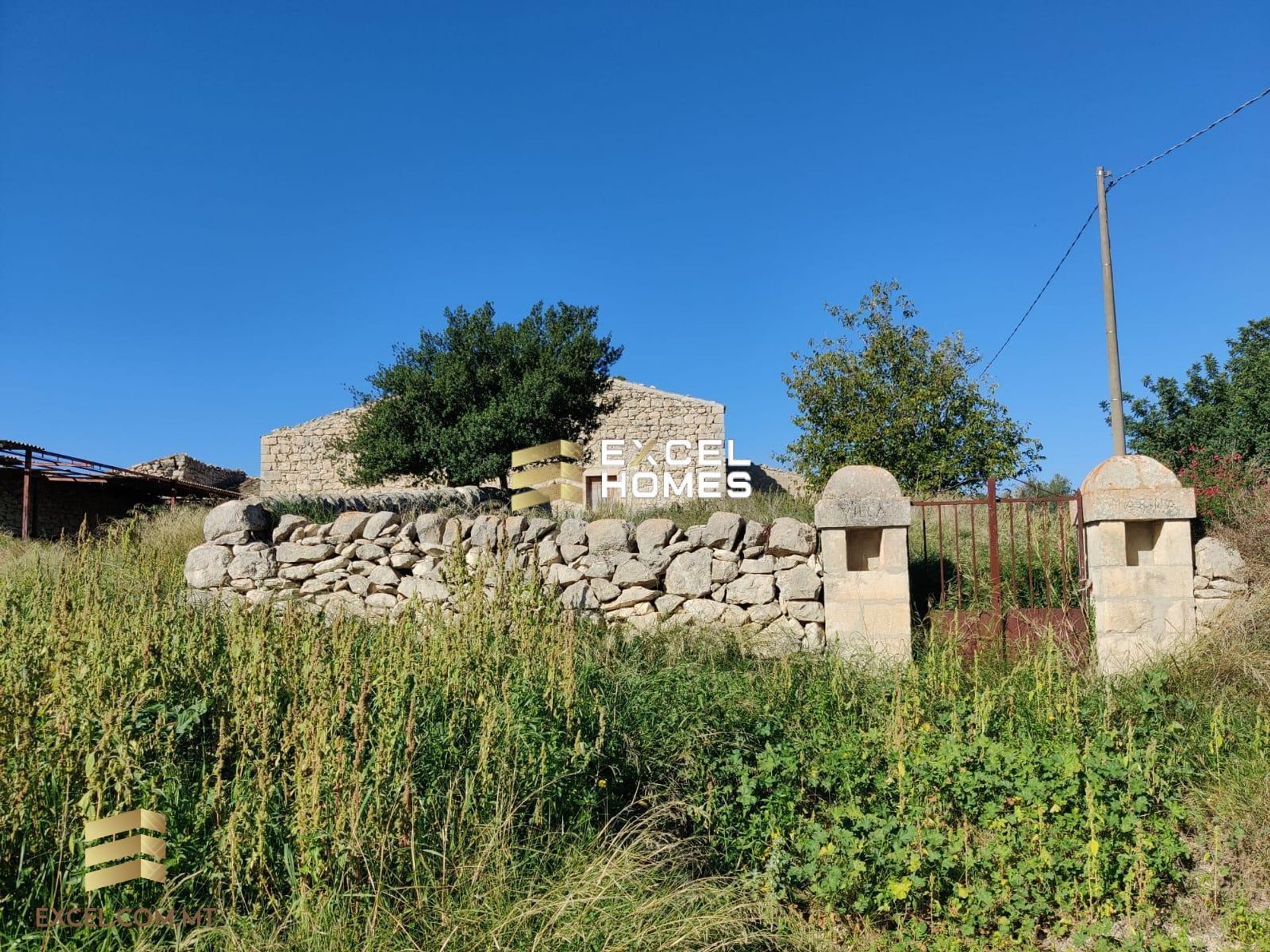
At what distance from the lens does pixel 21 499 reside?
1633 cm

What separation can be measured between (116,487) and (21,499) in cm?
166

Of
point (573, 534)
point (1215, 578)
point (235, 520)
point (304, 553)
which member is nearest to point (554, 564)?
point (573, 534)

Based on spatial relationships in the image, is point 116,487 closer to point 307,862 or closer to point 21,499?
point 21,499

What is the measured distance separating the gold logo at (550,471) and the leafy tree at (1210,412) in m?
11.2

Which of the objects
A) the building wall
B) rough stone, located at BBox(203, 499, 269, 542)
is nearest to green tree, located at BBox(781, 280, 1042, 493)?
rough stone, located at BBox(203, 499, 269, 542)

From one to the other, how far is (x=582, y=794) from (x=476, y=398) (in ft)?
50.0

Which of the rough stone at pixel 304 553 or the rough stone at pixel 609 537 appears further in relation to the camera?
the rough stone at pixel 304 553

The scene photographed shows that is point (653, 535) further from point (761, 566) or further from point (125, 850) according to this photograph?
point (125, 850)

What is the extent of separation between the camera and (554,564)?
781 cm

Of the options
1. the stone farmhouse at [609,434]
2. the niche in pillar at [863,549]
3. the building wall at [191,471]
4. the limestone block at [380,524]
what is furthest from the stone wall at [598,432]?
the niche in pillar at [863,549]

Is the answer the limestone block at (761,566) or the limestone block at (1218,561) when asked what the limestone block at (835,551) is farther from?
the limestone block at (1218,561)

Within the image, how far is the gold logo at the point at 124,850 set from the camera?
2604 mm

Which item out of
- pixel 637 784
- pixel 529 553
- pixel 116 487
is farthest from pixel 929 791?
pixel 116 487

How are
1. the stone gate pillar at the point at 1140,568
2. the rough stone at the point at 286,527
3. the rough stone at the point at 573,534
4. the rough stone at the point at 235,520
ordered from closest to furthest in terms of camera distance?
the stone gate pillar at the point at 1140,568 → the rough stone at the point at 573,534 → the rough stone at the point at 235,520 → the rough stone at the point at 286,527
